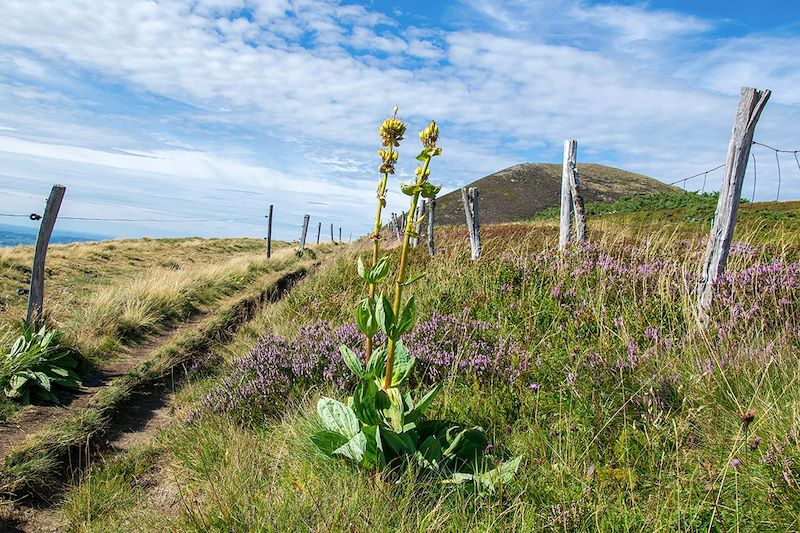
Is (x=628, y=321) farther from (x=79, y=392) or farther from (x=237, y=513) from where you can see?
(x=79, y=392)

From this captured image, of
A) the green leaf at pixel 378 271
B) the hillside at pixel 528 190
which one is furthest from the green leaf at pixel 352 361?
the hillside at pixel 528 190

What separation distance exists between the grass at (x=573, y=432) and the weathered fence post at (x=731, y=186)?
0.18 m

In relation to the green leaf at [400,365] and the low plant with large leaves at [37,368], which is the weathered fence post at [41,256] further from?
the green leaf at [400,365]

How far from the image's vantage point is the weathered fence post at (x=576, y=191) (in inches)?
368

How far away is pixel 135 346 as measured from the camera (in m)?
8.82

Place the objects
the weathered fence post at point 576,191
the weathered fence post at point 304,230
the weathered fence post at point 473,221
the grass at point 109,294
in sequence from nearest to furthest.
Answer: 1. the grass at point 109,294
2. the weathered fence post at point 576,191
3. the weathered fence post at point 473,221
4. the weathered fence post at point 304,230

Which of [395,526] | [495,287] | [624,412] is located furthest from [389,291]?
[395,526]

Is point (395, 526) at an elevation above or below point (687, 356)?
below

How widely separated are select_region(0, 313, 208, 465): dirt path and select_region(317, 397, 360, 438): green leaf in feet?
10.9

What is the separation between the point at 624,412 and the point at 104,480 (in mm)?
4001

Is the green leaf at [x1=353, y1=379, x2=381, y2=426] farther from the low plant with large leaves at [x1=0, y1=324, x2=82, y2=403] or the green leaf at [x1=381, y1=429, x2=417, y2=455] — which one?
the low plant with large leaves at [x1=0, y1=324, x2=82, y2=403]

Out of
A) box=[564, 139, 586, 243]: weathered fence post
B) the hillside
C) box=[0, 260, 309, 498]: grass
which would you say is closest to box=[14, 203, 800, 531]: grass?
box=[0, 260, 309, 498]: grass

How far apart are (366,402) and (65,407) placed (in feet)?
15.7

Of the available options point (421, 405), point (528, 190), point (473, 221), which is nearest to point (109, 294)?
point (473, 221)
